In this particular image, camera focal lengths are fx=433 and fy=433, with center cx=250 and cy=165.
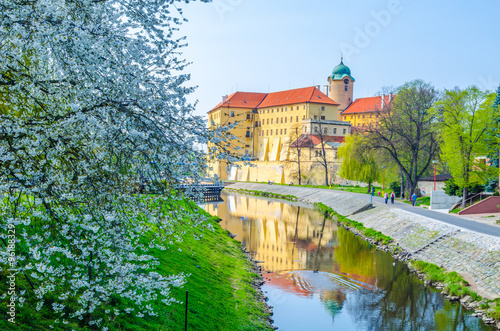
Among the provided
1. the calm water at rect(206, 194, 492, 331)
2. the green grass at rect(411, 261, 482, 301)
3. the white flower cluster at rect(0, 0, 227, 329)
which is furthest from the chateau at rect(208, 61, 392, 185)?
the white flower cluster at rect(0, 0, 227, 329)

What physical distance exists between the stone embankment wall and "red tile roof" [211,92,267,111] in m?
67.3

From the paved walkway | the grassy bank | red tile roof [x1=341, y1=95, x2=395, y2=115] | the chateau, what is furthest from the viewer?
red tile roof [x1=341, y1=95, x2=395, y2=115]

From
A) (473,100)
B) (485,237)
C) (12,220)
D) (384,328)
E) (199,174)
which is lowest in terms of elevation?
(384,328)

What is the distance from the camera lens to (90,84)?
5.60m

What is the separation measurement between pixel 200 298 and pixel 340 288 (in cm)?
774

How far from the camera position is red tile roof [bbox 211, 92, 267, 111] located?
100500 mm

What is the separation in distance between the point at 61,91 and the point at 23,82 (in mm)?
511

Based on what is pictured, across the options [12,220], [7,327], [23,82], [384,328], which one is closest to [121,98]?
[23,82]

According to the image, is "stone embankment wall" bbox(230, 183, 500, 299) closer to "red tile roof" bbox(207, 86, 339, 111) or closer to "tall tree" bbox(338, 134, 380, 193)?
"tall tree" bbox(338, 134, 380, 193)

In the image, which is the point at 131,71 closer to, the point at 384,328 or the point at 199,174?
the point at 199,174

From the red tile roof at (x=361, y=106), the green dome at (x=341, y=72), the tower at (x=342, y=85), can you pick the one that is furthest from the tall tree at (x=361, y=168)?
the green dome at (x=341, y=72)

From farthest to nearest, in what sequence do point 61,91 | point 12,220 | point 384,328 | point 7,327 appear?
point 384,328
point 7,327
point 61,91
point 12,220

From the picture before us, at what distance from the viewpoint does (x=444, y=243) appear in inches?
829

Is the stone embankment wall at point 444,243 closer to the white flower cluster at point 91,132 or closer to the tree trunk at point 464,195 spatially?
the tree trunk at point 464,195
